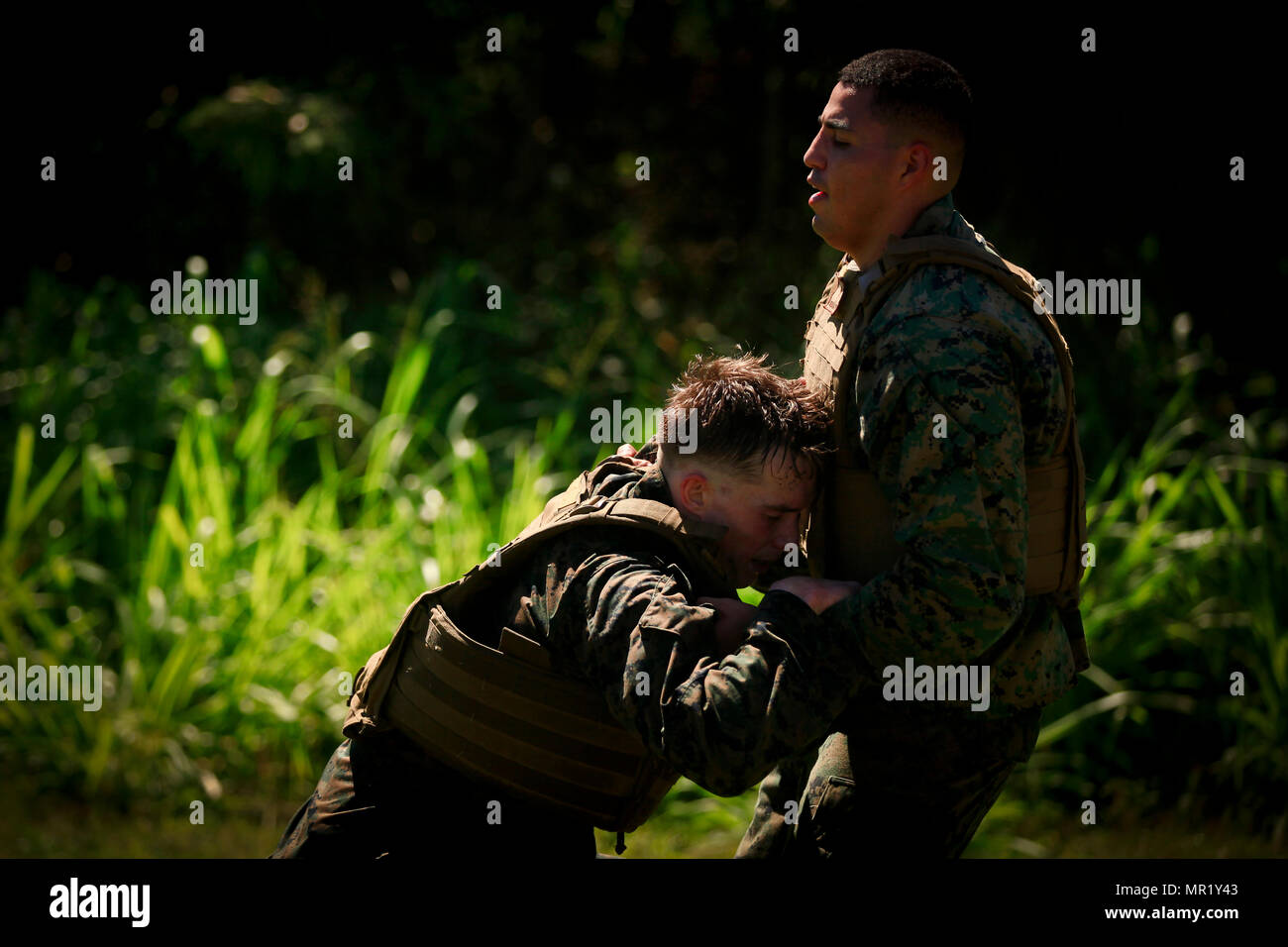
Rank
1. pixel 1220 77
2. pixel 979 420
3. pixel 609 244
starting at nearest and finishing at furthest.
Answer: pixel 979 420
pixel 1220 77
pixel 609 244

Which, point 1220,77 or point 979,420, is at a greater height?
point 1220,77

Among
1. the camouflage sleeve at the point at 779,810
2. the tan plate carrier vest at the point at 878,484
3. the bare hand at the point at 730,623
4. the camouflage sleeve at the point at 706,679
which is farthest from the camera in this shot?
the camouflage sleeve at the point at 779,810

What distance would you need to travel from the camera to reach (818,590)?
220cm

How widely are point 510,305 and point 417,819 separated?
17.5ft

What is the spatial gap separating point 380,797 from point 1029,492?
132cm

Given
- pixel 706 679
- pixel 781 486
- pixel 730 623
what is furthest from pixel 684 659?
pixel 781 486

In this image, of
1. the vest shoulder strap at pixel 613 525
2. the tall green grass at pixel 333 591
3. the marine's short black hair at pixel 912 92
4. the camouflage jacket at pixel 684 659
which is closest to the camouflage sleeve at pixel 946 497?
the camouflage jacket at pixel 684 659

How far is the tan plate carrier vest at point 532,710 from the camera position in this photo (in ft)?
7.29

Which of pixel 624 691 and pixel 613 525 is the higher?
pixel 613 525

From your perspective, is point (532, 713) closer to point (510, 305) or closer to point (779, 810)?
point (779, 810)

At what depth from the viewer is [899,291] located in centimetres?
225

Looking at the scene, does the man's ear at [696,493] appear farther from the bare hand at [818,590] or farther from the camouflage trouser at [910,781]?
the camouflage trouser at [910,781]
